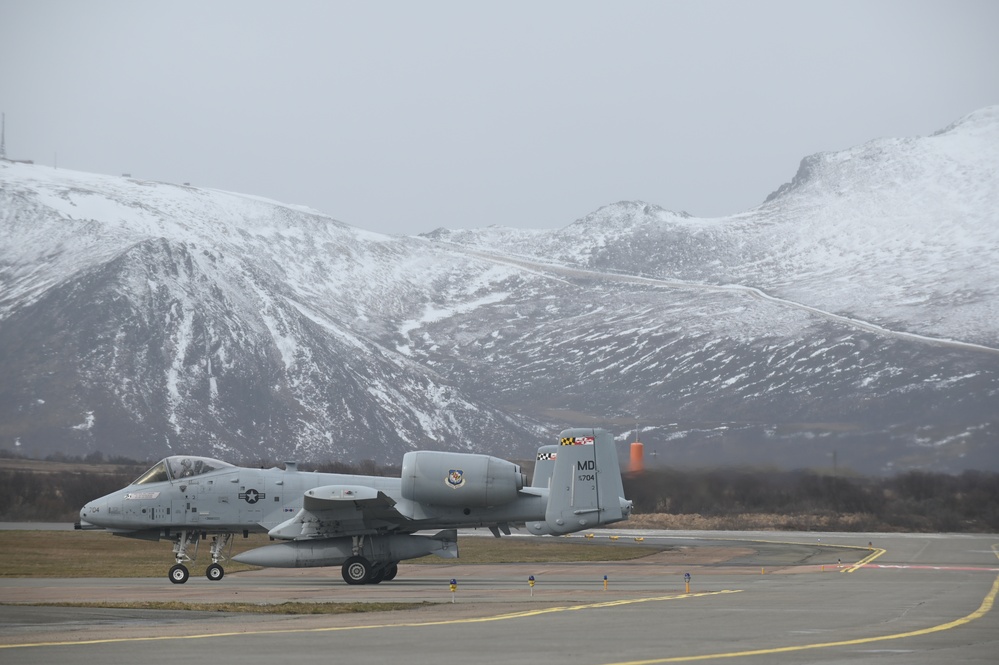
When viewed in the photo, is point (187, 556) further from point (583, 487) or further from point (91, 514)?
point (583, 487)

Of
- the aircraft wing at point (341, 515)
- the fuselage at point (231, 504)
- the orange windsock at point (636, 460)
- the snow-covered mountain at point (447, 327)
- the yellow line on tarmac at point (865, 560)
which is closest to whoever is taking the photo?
the aircraft wing at point (341, 515)

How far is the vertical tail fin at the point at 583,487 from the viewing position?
101 feet

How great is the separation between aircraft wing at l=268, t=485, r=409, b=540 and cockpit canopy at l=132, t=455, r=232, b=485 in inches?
106

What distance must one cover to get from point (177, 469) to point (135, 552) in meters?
12.6

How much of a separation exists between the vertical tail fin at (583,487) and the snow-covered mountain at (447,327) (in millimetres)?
65366

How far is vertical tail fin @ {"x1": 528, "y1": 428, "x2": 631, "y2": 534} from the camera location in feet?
101

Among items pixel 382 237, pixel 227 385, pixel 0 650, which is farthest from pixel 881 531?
pixel 382 237

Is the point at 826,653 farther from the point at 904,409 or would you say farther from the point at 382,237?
the point at 382,237

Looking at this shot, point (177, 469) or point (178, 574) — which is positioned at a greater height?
point (177, 469)

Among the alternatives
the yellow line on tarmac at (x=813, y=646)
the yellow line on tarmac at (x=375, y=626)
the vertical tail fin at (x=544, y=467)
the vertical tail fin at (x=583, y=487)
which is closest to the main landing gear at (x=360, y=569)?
the vertical tail fin at (x=583, y=487)

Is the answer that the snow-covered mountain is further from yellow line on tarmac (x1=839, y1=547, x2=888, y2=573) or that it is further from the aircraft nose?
the aircraft nose

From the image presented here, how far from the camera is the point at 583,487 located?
30969 millimetres

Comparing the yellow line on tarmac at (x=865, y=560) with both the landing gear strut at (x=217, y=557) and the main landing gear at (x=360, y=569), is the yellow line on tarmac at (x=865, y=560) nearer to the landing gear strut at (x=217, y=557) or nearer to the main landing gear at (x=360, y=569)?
the main landing gear at (x=360, y=569)

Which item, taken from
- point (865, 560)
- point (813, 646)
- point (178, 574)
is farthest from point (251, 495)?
point (865, 560)
